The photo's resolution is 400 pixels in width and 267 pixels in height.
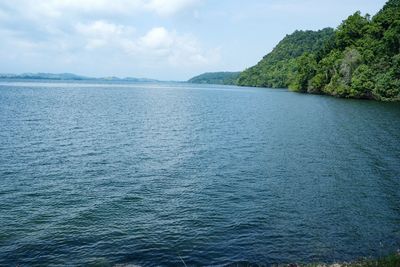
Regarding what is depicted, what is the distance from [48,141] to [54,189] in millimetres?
19737

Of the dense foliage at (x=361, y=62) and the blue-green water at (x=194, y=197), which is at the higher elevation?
the dense foliage at (x=361, y=62)

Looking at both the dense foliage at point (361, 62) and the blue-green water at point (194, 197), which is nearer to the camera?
the blue-green water at point (194, 197)

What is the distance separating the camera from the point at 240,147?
48438 mm

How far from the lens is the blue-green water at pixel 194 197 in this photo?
21078 millimetres

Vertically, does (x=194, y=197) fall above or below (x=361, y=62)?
below

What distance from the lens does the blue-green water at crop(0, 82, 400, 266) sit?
69.2 ft

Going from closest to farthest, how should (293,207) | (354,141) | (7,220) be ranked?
(7,220) → (293,207) → (354,141)

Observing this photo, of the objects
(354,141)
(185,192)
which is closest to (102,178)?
(185,192)

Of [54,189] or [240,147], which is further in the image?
[240,147]

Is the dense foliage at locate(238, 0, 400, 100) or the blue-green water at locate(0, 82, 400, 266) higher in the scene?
the dense foliage at locate(238, 0, 400, 100)

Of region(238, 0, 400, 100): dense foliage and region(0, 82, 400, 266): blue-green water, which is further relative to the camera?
region(238, 0, 400, 100): dense foliage

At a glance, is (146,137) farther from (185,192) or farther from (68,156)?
(185,192)

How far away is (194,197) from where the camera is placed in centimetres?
2948

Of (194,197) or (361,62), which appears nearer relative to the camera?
(194,197)
